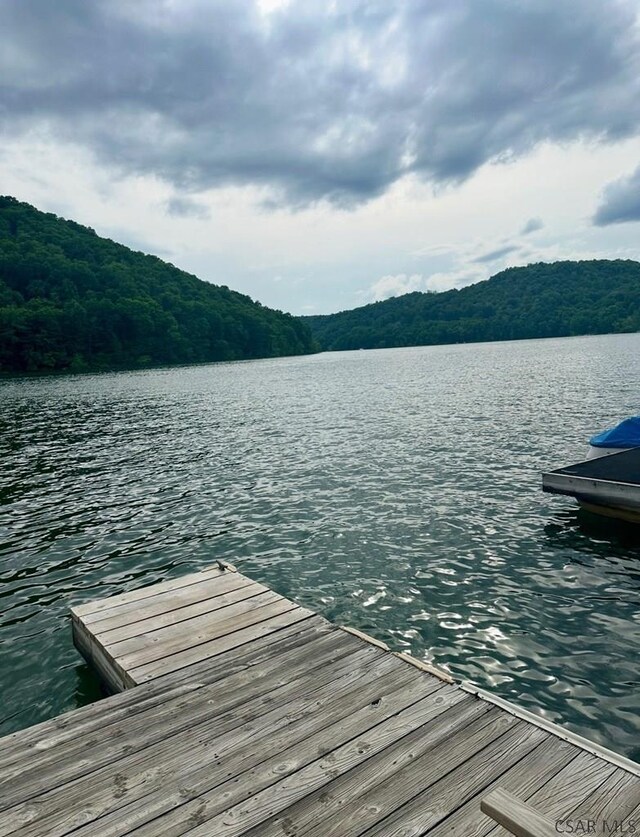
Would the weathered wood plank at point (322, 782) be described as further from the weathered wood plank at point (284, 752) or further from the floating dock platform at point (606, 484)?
the floating dock platform at point (606, 484)

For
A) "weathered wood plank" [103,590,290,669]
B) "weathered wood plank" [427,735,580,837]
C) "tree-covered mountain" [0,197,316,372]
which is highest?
"tree-covered mountain" [0,197,316,372]

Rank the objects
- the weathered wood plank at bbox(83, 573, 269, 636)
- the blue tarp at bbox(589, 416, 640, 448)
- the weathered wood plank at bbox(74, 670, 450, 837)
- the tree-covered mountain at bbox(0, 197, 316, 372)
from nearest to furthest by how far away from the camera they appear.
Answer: the weathered wood plank at bbox(74, 670, 450, 837)
the weathered wood plank at bbox(83, 573, 269, 636)
the blue tarp at bbox(589, 416, 640, 448)
the tree-covered mountain at bbox(0, 197, 316, 372)

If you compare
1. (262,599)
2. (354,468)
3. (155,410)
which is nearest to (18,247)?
(155,410)

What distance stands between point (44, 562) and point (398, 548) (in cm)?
857

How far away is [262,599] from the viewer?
8070 millimetres

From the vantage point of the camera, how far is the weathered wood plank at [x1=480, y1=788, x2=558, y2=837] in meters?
2.46

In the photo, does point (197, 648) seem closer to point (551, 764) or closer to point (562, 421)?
point (551, 764)

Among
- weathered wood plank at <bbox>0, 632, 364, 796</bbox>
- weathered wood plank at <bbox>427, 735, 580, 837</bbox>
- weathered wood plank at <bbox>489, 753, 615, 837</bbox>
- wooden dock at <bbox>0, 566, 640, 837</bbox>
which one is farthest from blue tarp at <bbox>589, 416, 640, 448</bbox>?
weathered wood plank at <bbox>489, 753, 615, 837</bbox>

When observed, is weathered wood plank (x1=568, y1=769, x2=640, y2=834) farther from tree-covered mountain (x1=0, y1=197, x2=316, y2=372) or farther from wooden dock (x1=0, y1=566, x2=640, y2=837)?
tree-covered mountain (x1=0, y1=197, x2=316, y2=372)

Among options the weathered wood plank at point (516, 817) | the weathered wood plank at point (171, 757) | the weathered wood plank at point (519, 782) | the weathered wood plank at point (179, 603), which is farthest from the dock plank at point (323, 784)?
the weathered wood plank at point (179, 603)

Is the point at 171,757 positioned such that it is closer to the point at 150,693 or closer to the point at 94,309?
the point at 150,693

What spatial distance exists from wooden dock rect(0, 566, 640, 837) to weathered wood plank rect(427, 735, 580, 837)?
11 millimetres

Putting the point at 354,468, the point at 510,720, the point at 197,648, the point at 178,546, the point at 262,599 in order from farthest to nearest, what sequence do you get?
the point at 354,468
the point at 178,546
the point at 262,599
the point at 197,648
the point at 510,720

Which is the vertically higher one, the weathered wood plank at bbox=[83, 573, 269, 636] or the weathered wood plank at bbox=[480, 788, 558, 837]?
the weathered wood plank at bbox=[480, 788, 558, 837]
